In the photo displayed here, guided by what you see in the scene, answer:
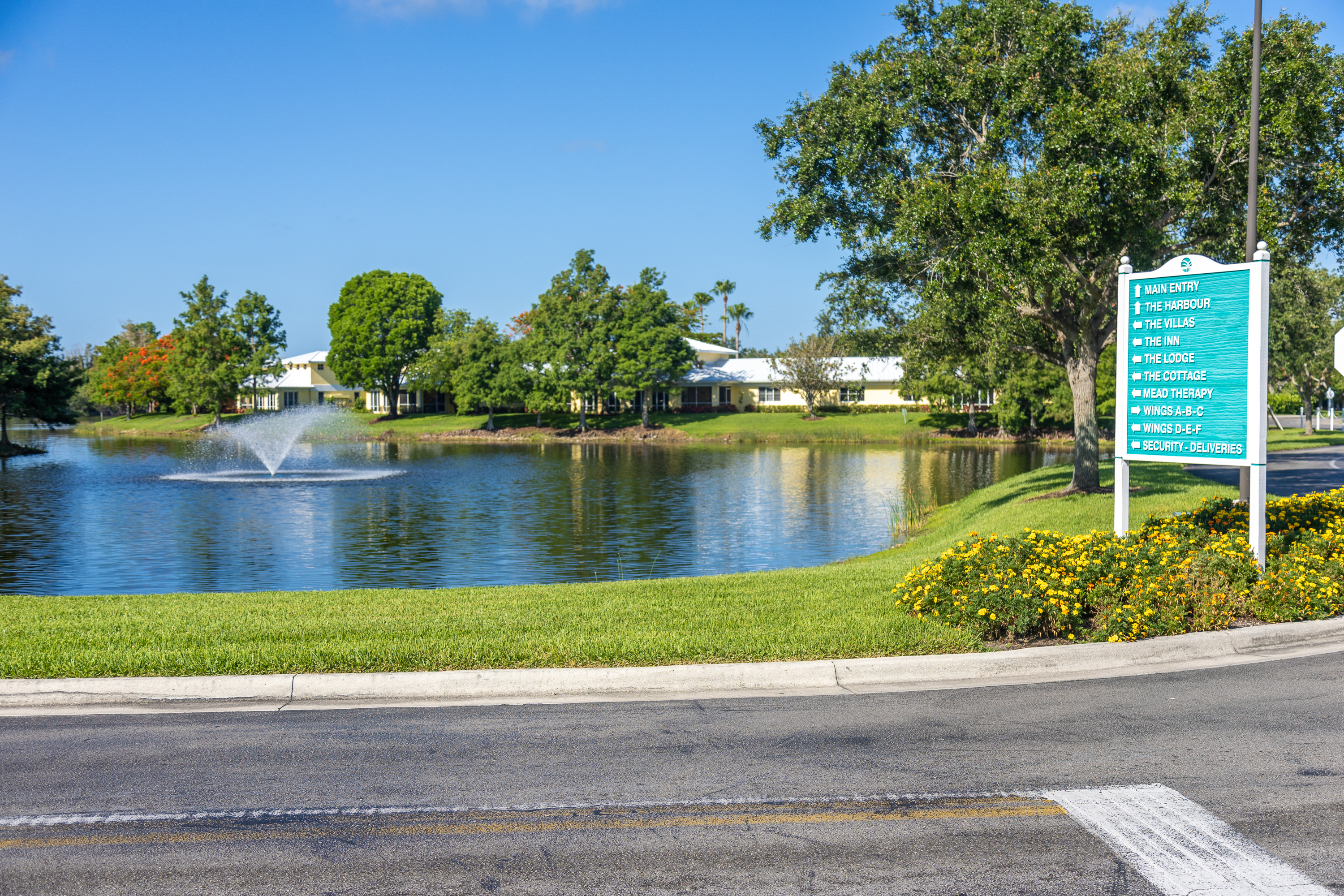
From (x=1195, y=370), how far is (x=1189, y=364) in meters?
0.10

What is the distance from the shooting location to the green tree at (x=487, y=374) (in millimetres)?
80625

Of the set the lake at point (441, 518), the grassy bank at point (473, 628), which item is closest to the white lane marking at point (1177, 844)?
the grassy bank at point (473, 628)

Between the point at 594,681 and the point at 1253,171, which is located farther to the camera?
the point at 1253,171

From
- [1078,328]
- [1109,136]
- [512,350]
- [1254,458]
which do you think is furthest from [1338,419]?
[1254,458]

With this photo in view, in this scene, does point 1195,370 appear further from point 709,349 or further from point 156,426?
point 156,426

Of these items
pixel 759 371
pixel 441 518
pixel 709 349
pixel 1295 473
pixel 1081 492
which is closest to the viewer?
pixel 1081 492

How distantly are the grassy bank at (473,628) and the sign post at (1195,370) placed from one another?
3.35 metres

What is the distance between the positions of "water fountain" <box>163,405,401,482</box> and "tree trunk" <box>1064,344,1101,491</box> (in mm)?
26393

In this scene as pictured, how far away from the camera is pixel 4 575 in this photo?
19.2 metres

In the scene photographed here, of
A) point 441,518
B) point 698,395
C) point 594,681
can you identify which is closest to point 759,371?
point 698,395

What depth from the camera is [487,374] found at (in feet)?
272

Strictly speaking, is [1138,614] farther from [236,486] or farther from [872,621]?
[236,486]

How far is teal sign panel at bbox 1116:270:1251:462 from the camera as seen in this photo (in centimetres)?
1095

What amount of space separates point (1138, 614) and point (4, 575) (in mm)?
19134
